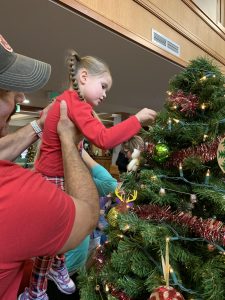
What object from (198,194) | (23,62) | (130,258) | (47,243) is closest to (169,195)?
(198,194)

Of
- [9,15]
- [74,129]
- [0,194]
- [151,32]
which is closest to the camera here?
[0,194]

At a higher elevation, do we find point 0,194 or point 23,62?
point 23,62

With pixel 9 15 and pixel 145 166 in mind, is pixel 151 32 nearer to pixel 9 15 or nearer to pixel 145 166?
pixel 9 15

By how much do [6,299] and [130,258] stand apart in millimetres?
371

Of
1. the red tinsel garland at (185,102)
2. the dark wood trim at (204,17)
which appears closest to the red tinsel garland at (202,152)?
the red tinsel garland at (185,102)

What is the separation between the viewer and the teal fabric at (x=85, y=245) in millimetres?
1469

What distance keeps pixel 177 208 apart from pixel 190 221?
0.36ft

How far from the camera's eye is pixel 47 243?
65 centimetres

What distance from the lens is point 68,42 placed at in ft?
8.40

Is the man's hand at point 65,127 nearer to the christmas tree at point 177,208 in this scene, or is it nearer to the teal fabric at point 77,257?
the christmas tree at point 177,208

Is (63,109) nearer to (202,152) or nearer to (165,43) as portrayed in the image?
(202,152)

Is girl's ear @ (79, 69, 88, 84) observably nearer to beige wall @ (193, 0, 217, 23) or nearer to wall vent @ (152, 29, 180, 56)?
wall vent @ (152, 29, 180, 56)

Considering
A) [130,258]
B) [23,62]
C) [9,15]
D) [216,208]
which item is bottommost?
[130,258]

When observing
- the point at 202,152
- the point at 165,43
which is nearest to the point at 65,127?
the point at 202,152
